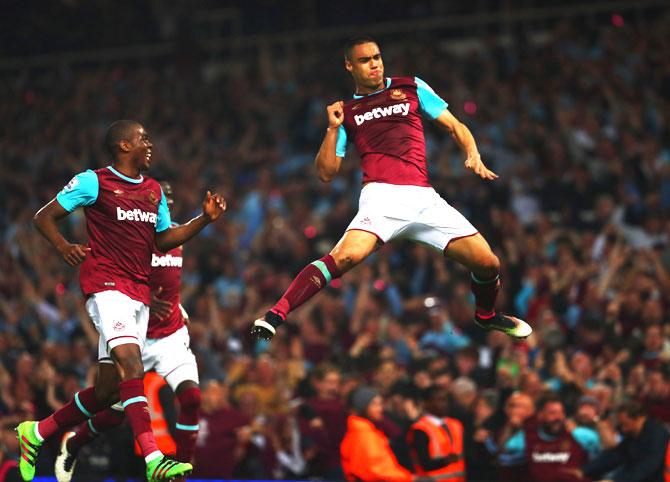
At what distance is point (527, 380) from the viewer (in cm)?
1162

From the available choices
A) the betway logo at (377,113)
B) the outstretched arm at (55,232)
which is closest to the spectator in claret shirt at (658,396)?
the betway logo at (377,113)

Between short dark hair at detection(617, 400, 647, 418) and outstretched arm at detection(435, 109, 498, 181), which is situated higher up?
outstretched arm at detection(435, 109, 498, 181)

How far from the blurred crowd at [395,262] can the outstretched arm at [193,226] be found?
10.2ft

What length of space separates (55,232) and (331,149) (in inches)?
78.2

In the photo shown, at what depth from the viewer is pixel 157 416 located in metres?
10.8

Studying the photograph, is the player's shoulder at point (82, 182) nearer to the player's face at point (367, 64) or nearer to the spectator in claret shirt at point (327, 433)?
the player's face at point (367, 64)

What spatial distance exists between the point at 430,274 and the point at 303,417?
158 inches

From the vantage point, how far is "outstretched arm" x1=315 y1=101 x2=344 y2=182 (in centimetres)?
813

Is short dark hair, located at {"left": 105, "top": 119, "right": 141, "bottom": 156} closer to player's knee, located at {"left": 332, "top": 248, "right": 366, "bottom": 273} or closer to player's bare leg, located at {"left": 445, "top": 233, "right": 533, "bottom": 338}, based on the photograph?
player's knee, located at {"left": 332, "top": 248, "right": 366, "bottom": 273}

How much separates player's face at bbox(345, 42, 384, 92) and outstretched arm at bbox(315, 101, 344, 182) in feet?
0.84

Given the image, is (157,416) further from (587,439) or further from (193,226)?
(587,439)

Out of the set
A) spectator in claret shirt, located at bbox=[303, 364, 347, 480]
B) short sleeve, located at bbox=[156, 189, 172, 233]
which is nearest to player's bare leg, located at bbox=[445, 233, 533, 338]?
short sleeve, located at bbox=[156, 189, 172, 233]

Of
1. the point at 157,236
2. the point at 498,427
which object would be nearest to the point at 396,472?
the point at 498,427

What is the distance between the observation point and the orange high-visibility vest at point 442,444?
10.1 metres
